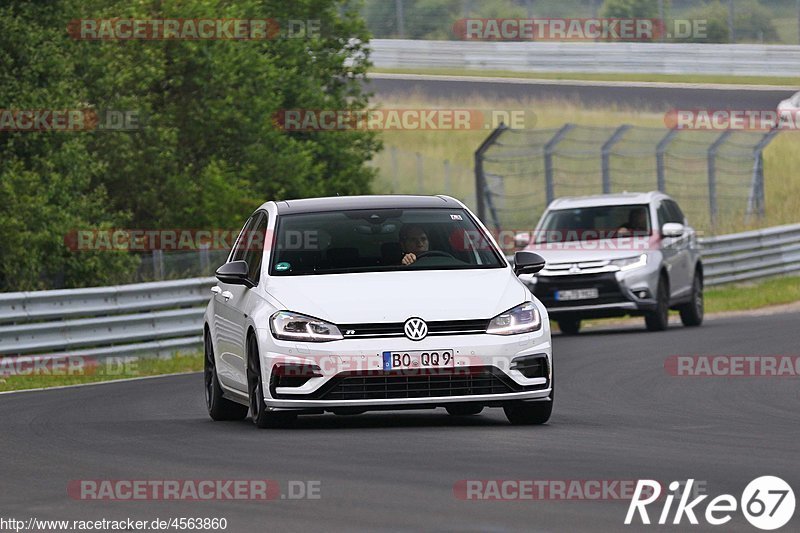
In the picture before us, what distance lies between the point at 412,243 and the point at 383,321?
1252mm

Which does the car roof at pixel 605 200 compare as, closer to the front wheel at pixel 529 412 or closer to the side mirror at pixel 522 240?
the side mirror at pixel 522 240

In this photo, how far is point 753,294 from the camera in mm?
31906

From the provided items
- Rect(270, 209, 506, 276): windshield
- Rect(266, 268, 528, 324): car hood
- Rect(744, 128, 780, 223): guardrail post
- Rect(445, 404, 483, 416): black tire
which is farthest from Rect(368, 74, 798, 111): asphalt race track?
Rect(266, 268, 528, 324): car hood

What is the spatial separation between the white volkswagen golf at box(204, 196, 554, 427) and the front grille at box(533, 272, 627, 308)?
36.1ft

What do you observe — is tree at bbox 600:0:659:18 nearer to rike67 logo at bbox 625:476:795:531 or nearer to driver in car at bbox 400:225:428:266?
driver in car at bbox 400:225:428:266

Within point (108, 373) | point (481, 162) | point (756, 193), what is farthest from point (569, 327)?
point (756, 193)

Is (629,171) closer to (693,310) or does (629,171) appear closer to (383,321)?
(693,310)

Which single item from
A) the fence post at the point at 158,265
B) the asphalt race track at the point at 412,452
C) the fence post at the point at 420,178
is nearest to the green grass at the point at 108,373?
the fence post at the point at 158,265

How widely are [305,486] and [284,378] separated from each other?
2.72 m

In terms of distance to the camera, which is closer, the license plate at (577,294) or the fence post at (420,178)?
the license plate at (577,294)

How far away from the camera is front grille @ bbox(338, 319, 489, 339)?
11.7 meters

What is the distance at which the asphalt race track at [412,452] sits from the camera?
832cm

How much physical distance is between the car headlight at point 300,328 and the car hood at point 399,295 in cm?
4

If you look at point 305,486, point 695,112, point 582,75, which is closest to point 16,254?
point 305,486
